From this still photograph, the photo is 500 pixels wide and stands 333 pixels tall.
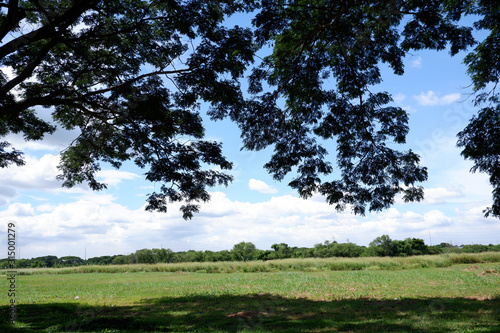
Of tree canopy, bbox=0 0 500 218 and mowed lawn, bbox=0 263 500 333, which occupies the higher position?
tree canopy, bbox=0 0 500 218

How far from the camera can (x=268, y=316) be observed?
9.41 metres

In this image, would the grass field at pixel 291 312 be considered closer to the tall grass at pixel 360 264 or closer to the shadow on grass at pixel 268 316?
the shadow on grass at pixel 268 316

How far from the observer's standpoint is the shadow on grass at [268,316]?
799 centimetres

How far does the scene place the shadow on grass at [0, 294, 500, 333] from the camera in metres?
7.99

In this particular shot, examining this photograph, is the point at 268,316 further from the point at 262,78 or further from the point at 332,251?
the point at 332,251

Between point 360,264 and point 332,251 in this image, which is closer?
point 360,264

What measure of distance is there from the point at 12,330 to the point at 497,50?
16.1m

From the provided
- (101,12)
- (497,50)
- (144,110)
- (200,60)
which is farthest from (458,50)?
(101,12)

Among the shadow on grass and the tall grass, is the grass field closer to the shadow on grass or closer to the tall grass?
the shadow on grass

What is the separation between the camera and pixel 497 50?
32.6 ft

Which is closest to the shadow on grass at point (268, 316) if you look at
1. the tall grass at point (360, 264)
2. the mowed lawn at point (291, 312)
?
the mowed lawn at point (291, 312)

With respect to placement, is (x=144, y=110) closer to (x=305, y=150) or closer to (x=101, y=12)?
(x=101, y=12)

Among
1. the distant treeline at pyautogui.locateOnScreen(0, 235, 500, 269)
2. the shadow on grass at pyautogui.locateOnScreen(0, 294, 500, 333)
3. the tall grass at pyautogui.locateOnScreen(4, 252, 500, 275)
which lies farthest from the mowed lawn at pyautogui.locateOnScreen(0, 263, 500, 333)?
the distant treeline at pyautogui.locateOnScreen(0, 235, 500, 269)

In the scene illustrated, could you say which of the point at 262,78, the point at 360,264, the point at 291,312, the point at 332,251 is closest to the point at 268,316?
the point at 291,312
